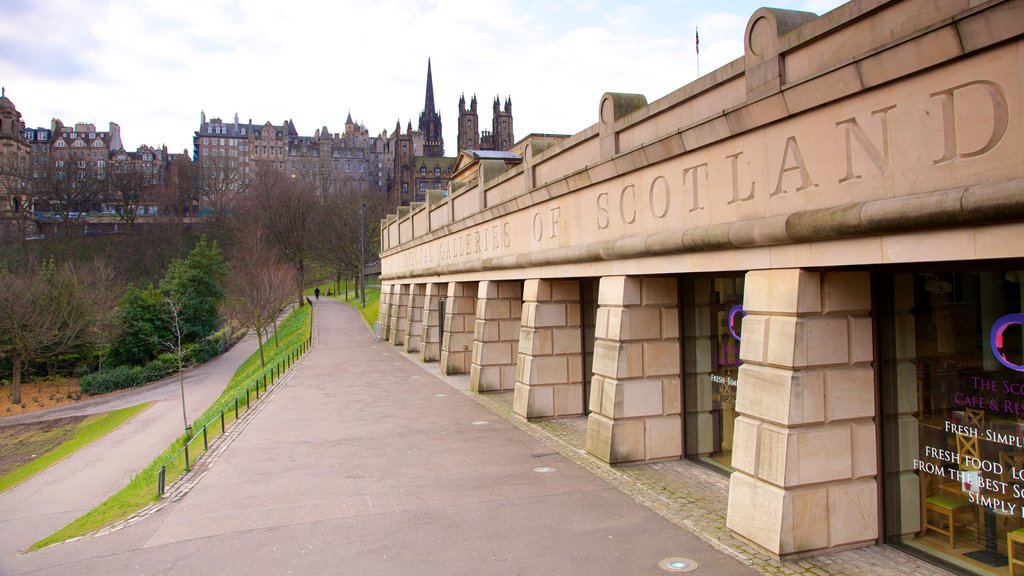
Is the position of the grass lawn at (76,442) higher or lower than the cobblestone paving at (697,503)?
lower

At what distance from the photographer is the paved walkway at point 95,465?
14961 millimetres

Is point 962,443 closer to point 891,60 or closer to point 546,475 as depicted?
point 891,60

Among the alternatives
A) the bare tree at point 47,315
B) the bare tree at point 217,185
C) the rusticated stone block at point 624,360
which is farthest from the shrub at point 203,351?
the bare tree at point 217,185

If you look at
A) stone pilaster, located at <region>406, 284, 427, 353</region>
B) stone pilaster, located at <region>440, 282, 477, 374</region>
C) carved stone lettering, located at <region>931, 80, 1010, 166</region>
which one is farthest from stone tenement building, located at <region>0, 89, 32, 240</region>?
carved stone lettering, located at <region>931, 80, 1010, 166</region>

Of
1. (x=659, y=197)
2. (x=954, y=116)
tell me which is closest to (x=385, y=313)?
(x=659, y=197)

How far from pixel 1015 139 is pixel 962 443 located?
2.92m

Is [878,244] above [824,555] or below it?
above

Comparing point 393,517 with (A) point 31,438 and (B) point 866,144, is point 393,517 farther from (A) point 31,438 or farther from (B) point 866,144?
(A) point 31,438

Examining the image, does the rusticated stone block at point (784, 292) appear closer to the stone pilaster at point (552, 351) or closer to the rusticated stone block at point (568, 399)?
the stone pilaster at point (552, 351)

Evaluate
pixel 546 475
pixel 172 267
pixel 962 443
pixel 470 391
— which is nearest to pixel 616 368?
pixel 546 475

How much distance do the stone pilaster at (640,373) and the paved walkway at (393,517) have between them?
94 centimetres

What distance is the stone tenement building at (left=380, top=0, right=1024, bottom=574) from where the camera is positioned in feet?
16.4

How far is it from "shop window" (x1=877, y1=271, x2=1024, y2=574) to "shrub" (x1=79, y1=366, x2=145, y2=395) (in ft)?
131

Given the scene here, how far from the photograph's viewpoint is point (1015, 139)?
4625 mm
